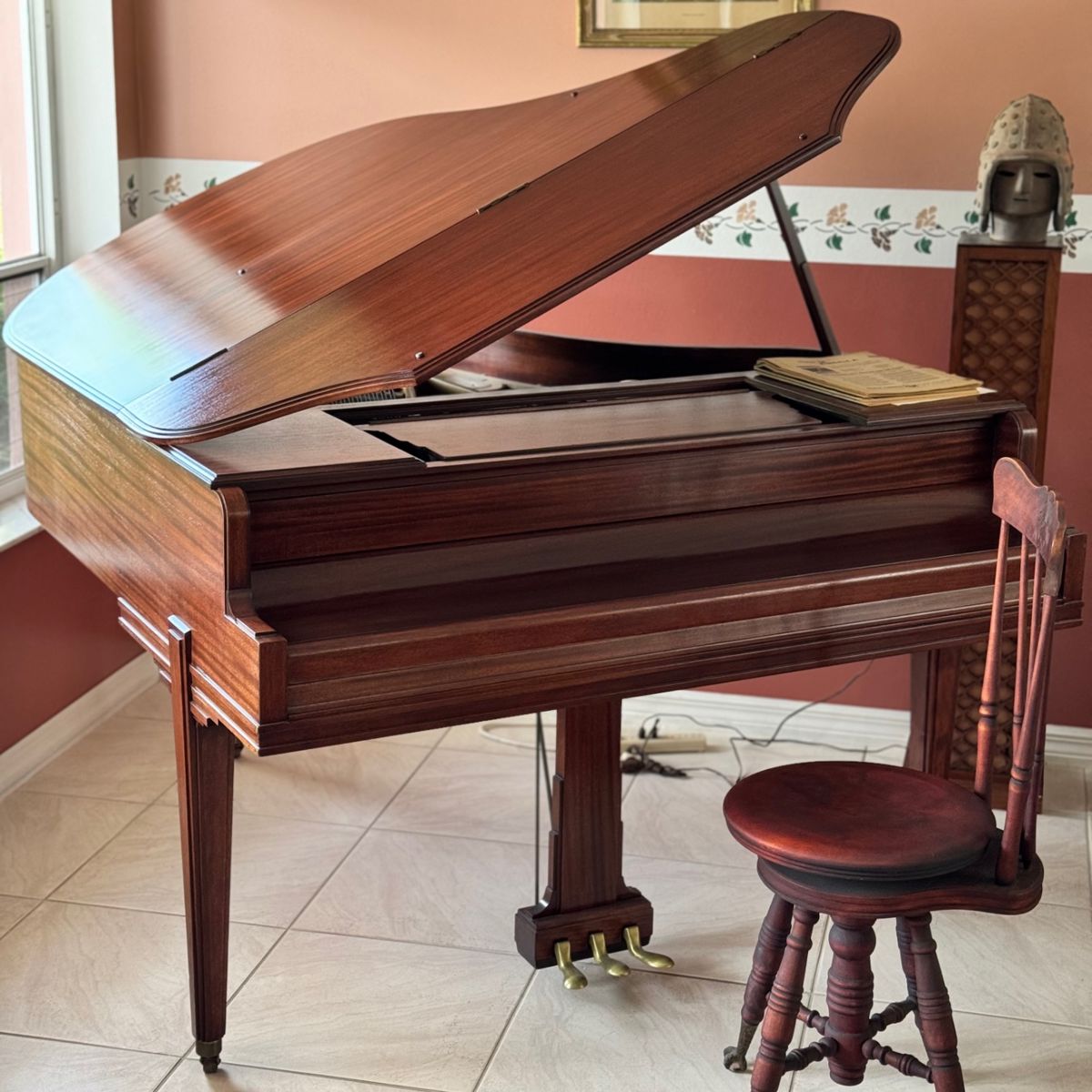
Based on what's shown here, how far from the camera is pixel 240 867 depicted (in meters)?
3.16

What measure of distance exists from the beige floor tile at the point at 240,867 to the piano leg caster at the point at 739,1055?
36.9 inches

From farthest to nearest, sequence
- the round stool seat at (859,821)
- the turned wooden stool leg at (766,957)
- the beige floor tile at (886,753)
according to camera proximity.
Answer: the beige floor tile at (886,753) < the turned wooden stool leg at (766,957) < the round stool seat at (859,821)

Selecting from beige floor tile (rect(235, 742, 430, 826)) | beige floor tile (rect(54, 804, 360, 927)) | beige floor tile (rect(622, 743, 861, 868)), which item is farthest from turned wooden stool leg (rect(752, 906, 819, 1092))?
beige floor tile (rect(235, 742, 430, 826))

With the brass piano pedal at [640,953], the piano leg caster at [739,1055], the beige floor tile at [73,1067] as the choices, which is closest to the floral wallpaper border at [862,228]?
the brass piano pedal at [640,953]

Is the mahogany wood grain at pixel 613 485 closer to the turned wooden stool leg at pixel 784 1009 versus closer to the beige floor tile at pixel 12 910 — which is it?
the turned wooden stool leg at pixel 784 1009

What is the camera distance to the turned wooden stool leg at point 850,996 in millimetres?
2045

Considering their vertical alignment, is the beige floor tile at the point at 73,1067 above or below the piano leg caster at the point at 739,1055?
below

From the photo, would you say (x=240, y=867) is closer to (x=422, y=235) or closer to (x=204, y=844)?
(x=204, y=844)

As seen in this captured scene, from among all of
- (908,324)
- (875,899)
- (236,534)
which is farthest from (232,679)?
(908,324)

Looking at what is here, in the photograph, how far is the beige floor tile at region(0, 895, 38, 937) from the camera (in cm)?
290

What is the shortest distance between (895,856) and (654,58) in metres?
2.33

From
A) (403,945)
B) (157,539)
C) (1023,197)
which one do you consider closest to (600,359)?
(1023,197)

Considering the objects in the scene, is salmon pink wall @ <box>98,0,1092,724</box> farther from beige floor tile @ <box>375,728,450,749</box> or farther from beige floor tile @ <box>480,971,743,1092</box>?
beige floor tile @ <box>480,971,743,1092</box>

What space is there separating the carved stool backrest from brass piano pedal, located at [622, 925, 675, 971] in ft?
2.55
